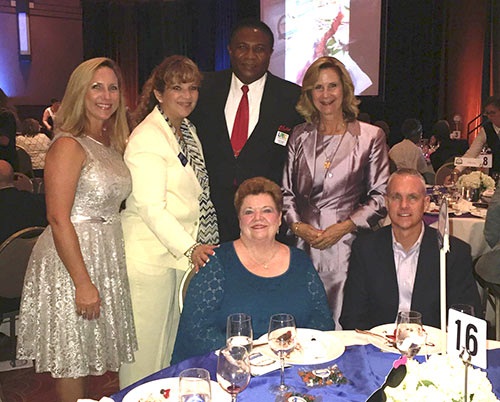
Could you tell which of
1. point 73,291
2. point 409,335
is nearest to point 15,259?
point 73,291

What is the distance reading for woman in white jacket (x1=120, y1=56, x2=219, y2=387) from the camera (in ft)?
9.47

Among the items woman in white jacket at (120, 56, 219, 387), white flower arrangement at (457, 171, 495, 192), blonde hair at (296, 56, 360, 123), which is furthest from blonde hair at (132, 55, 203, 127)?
white flower arrangement at (457, 171, 495, 192)

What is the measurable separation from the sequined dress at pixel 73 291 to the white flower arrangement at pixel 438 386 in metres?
1.80

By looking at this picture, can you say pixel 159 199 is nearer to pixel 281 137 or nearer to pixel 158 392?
pixel 281 137

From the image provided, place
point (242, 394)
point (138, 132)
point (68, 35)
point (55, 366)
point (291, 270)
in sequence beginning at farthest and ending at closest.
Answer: point (68, 35), point (138, 132), point (55, 366), point (291, 270), point (242, 394)

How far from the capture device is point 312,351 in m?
1.96

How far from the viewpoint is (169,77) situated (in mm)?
3010

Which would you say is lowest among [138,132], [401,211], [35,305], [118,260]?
[35,305]

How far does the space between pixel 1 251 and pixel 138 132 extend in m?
1.28

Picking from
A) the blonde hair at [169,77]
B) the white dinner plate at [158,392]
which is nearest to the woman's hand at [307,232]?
the blonde hair at [169,77]

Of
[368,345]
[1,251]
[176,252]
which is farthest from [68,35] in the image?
[368,345]

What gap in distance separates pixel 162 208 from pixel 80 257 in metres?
0.45

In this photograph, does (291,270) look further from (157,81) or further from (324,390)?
(157,81)

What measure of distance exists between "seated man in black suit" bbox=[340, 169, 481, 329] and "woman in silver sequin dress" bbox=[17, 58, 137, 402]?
114cm
